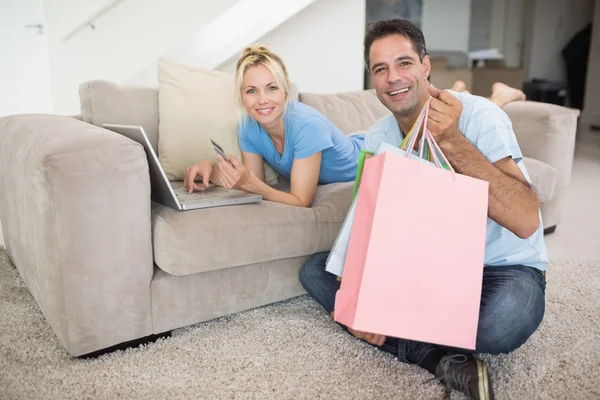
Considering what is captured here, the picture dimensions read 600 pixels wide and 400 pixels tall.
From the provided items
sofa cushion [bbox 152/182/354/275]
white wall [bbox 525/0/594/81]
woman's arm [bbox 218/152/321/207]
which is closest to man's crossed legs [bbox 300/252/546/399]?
sofa cushion [bbox 152/182/354/275]

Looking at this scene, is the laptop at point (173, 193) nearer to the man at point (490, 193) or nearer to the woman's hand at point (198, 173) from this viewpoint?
the woman's hand at point (198, 173)

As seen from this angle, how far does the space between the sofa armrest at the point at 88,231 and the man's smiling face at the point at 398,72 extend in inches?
25.3

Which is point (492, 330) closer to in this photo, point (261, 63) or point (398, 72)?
point (398, 72)

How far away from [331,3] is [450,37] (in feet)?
3.66

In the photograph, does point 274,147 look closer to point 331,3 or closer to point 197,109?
point 197,109

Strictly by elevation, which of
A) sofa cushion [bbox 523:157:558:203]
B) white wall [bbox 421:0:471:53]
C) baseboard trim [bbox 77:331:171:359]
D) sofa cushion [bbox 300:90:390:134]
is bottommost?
baseboard trim [bbox 77:331:171:359]

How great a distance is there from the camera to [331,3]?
3.10m

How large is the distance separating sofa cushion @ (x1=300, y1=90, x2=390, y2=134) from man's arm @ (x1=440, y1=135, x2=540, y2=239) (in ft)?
3.94

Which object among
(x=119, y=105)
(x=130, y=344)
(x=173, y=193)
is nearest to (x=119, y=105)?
(x=119, y=105)

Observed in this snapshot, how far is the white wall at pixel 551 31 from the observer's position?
5270mm

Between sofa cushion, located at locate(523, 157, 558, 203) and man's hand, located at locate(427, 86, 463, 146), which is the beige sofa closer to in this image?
man's hand, located at locate(427, 86, 463, 146)

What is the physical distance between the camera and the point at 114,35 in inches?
117

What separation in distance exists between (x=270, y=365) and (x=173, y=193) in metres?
0.53

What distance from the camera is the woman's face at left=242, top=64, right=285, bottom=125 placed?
1.63m
